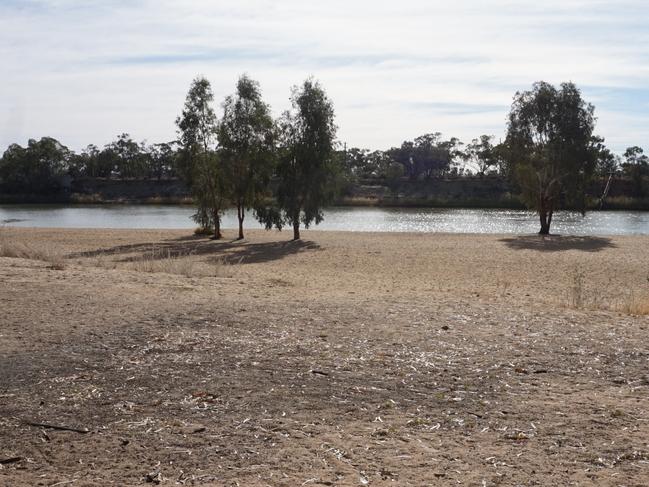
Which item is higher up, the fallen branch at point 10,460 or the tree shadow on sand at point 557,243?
the fallen branch at point 10,460

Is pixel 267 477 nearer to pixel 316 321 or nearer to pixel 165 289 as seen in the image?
pixel 316 321

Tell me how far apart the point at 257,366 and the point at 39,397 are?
7.04 ft

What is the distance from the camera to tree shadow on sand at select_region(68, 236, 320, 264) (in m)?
28.4

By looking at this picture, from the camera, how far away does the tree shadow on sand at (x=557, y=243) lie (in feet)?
112

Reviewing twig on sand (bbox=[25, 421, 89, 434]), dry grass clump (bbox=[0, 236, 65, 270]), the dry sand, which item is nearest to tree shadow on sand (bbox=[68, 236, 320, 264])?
dry grass clump (bbox=[0, 236, 65, 270])

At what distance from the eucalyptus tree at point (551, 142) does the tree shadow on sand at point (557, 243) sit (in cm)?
327

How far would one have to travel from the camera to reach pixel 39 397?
658 centimetres

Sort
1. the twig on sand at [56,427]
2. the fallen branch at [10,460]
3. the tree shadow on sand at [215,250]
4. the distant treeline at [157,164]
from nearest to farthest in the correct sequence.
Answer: the fallen branch at [10,460] → the twig on sand at [56,427] → the tree shadow on sand at [215,250] → the distant treeline at [157,164]

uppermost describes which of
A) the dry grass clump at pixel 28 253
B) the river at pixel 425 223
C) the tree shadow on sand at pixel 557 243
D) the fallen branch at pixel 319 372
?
the dry grass clump at pixel 28 253

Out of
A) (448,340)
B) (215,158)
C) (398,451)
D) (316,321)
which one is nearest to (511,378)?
(448,340)

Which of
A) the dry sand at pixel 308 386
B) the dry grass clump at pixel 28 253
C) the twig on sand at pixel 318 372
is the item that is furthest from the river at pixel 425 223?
the twig on sand at pixel 318 372

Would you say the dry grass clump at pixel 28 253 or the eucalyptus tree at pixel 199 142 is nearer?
the dry grass clump at pixel 28 253

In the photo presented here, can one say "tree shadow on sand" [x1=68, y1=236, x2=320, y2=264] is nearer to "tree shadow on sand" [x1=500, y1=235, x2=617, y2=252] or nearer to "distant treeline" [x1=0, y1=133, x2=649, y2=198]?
"tree shadow on sand" [x1=500, y1=235, x2=617, y2=252]

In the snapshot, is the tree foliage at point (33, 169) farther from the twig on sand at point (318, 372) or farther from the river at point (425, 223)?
the twig on sand at point (318, 372)
